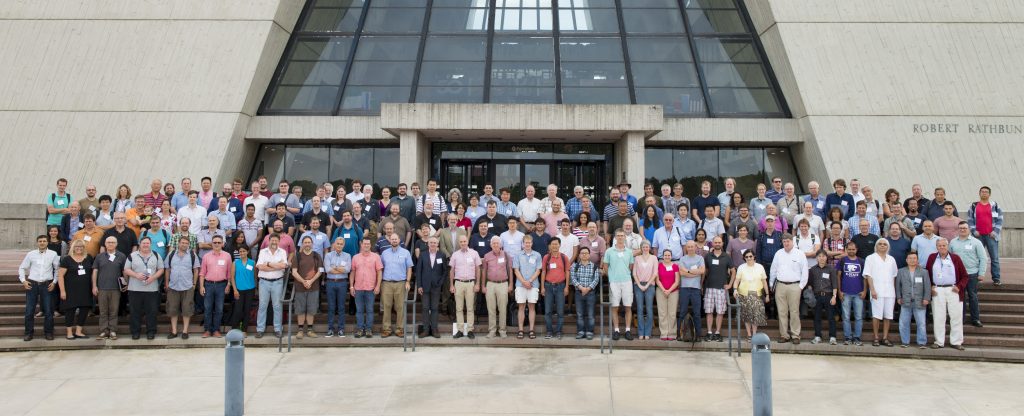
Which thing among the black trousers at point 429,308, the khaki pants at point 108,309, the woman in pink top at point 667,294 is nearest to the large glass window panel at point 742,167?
the woman in pink top at point 667,294

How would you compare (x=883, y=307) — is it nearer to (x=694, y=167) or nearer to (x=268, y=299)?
(x=694, y=167)

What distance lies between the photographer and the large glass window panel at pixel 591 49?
18750 millimetres

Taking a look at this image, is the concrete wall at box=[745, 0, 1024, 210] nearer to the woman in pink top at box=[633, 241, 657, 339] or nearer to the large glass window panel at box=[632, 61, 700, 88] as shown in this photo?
the large glass window panel at box=[632, 61, 700, 88]

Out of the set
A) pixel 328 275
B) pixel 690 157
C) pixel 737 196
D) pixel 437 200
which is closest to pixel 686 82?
pixel 690 157

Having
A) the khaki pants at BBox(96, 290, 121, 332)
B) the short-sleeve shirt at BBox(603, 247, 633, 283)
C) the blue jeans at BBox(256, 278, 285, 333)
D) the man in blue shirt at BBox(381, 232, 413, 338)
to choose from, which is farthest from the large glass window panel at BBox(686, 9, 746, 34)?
the khaki pants at BBox(96, 290, 121, 332)

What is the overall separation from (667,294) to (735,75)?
9.58 metres

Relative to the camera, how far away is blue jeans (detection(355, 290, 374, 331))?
37.1 ft

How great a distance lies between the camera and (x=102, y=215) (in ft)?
40.6

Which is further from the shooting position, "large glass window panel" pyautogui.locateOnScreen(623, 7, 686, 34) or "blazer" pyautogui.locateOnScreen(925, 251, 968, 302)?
"large glass window panel" pyautogui.locateOnScreen(623, 7, 686, 34)

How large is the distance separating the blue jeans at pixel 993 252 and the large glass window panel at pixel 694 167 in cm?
671

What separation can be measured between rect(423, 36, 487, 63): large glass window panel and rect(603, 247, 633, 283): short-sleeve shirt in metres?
8.94

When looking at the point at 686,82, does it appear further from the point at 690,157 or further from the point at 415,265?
the point at 415,265

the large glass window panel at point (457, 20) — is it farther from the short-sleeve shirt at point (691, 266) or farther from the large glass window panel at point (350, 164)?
the short-sleeve shirt at point (691, 266)

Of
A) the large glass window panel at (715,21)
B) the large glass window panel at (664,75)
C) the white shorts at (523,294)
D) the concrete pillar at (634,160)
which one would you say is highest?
the large glass window panel at (715,21)
